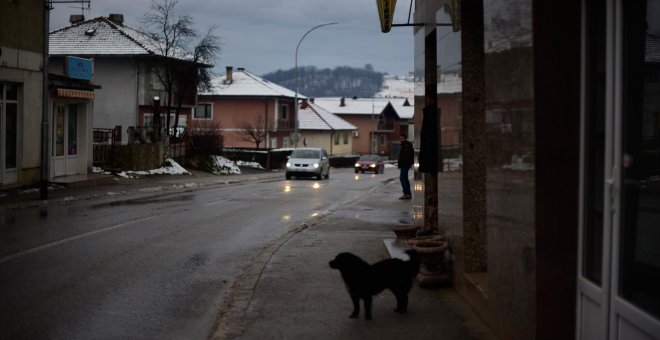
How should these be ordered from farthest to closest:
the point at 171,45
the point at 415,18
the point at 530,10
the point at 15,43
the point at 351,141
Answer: the point at 351,141 < the point at 171,45 < the point at 15,43 < the point at 415,18 < the point at 530,10

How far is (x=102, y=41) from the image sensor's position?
48.7m

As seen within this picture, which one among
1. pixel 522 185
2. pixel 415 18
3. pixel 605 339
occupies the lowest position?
pixel 605 339

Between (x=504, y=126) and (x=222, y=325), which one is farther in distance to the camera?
(x=222, y=325)

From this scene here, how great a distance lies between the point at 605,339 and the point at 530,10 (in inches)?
84.3

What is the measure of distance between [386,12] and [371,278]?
20.3 feet

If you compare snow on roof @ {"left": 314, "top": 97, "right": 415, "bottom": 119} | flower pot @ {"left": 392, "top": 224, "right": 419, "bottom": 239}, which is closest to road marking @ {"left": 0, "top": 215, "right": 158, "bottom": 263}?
flower pot @ {"left": 392, "top": 224, "right": 419, "bottom": 239}

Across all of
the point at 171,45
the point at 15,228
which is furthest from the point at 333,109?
the point at 15,228

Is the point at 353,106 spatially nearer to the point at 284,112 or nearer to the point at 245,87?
the point at 284,112

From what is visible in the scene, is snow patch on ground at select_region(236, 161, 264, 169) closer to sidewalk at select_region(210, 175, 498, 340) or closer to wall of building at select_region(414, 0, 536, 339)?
sidewalk at select_region(210, 175, 498, 340)

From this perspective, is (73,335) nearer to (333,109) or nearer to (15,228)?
(15,228)

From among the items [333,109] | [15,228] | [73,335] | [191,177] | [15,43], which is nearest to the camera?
[73,335]

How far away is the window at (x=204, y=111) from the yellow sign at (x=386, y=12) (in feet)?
205

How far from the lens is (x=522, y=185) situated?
5.27 metres

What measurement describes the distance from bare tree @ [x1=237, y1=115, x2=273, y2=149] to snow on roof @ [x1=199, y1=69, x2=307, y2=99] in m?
2.48
